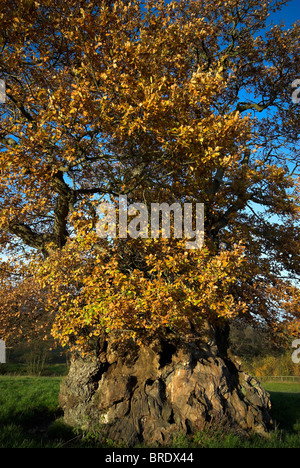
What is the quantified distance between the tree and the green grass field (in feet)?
2.73

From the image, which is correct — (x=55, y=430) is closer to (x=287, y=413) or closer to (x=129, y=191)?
(x=129, y=191)

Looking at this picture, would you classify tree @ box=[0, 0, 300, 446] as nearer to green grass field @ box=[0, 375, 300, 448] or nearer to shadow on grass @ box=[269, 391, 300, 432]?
green grass field @ box=[0, 375, 300, 448]

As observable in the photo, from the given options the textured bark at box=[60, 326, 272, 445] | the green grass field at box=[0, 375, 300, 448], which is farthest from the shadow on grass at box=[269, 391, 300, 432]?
the textured bark at box=[60, 326, 272, 445]

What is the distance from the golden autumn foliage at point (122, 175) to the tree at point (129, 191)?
58 mm

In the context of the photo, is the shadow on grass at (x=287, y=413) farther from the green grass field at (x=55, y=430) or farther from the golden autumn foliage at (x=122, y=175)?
the golden autumn foliage at (x=122, y=175)

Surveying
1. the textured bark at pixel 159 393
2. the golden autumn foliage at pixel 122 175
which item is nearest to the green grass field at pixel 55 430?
the textured bark at pixel 159 393

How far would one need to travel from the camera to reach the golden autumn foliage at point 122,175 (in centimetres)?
759

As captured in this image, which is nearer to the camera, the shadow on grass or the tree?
the tree

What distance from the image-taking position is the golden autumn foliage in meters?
7.59

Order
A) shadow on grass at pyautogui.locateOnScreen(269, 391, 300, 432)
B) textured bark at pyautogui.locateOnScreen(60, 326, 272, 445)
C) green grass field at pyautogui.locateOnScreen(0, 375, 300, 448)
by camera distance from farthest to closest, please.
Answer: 1. shadow on grass at pyautogui.locateOnScreen(269, 391, 300, 432)
2. textured bark at pyautogui.locateOnScreen(60, 326, 272, 445)
3. green grass field at pyautogui.locateOnScreen(0, 375, 300, 448)

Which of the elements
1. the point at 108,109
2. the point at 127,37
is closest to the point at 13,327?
the point at 108,109

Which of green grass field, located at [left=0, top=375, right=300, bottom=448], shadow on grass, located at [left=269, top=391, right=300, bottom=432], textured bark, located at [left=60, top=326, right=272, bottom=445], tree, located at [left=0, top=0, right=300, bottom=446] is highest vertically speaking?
tree, located at [left=0, top=0, right=300, bottom=446]

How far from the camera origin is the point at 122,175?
34.1 feet
